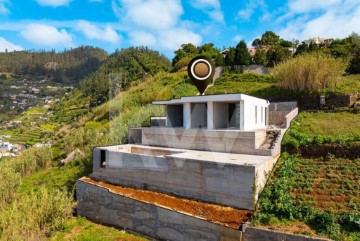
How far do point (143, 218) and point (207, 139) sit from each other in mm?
5453

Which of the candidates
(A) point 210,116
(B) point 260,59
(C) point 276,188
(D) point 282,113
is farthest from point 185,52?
(C) point 276,188

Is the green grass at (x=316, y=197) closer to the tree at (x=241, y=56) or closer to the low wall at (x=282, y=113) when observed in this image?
the low wall at (x=282, y=113)

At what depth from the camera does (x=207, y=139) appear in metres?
15.1

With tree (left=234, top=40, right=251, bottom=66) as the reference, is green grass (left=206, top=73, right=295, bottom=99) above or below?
below

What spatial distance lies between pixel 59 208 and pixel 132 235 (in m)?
3.75

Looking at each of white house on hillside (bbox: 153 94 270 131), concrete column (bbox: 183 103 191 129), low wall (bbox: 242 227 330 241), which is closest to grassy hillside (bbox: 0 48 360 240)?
low wall (bbox: 242 227 330 241)

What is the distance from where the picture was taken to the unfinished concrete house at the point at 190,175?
10.7m

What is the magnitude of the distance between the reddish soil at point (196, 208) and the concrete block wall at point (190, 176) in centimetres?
33

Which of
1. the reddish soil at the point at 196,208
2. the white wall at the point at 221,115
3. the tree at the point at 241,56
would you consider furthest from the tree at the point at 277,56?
the reddish soil at the point at 196,208

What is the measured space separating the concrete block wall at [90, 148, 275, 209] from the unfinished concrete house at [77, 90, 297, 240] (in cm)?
4

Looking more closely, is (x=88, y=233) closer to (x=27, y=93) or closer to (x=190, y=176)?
(x=190, y=176)

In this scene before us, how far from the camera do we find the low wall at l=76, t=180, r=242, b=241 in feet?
32.8

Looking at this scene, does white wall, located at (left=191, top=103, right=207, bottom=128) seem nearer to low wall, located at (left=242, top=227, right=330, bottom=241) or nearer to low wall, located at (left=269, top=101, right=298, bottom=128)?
low wall, located at (left=269, top=101, right=298, bottom=128)

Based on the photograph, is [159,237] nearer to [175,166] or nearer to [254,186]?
Answer: [175,166]
